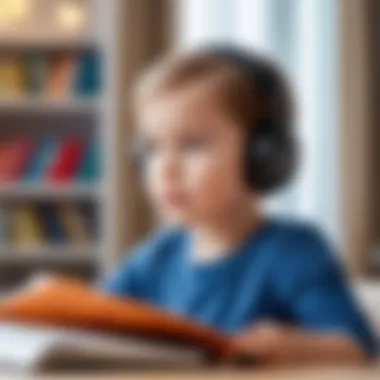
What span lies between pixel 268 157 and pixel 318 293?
0.61ft

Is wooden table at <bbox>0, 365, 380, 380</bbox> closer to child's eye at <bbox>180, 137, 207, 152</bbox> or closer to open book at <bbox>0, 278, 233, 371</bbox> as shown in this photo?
open book at <bbox>0, 278, 233, 371</bbox>

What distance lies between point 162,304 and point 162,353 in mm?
460

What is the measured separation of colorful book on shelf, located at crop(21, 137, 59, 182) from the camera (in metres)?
3.26

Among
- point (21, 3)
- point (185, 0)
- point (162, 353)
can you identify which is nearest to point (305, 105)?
point (185, 0)

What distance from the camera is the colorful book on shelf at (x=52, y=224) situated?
3.32 metres

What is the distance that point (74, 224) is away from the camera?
131 inches

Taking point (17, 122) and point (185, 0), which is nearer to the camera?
point (185, 0)

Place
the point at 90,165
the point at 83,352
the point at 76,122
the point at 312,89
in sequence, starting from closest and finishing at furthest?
the point at 83,352
the point at 312,89
the point at 90,165
the point at 76,122

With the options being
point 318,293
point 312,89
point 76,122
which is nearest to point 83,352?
point 318,293

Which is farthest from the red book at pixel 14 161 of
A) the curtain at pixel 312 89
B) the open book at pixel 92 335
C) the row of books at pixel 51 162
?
the open book at pixel 92 335

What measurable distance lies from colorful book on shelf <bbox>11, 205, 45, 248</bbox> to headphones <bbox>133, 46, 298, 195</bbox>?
2.10 m

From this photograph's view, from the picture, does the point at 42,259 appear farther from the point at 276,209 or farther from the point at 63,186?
the point at 276,209

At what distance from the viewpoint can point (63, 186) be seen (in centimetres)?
327

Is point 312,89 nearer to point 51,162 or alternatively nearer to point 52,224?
point 51,162
